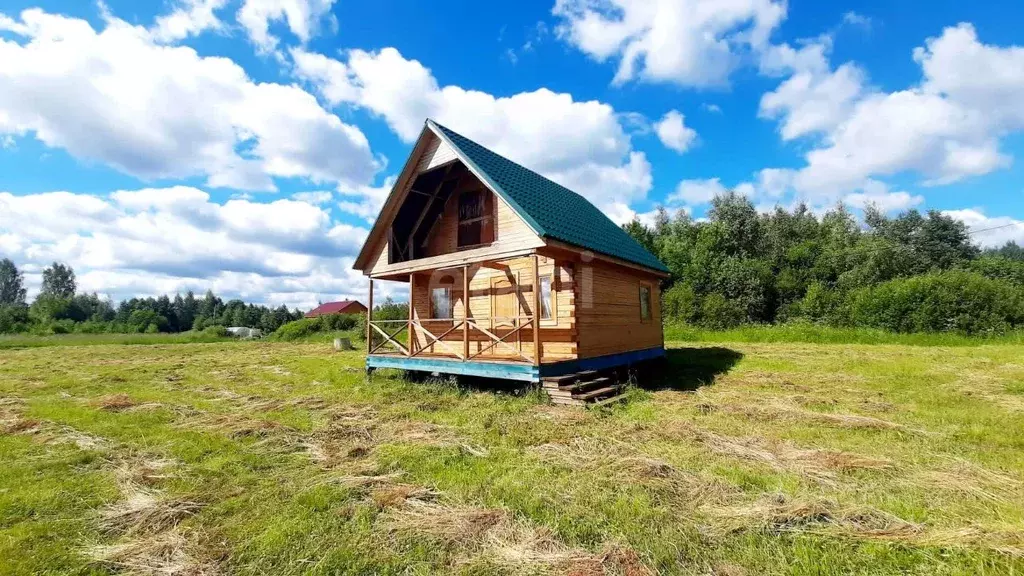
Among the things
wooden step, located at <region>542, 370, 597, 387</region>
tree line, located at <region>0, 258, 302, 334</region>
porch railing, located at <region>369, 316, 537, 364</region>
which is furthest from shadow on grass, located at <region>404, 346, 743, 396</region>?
tree line, located at <region>0, 258, 302, 334</region>

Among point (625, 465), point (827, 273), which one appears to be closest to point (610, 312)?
point (625, 465)

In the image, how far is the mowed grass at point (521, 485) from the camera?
10.5ft

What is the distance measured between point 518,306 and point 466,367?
7.01ft

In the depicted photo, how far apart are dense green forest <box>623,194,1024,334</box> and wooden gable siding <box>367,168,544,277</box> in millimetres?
19453

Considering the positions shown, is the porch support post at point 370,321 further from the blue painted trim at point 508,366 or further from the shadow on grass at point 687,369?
the shadow on grass at point 687,369

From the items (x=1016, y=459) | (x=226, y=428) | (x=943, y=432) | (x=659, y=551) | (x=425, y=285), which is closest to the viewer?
(x=659, y=551)

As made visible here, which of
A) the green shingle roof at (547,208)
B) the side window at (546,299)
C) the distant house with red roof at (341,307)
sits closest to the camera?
the green shingle roof at (547,208)

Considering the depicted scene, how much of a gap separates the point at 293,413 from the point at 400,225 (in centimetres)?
606

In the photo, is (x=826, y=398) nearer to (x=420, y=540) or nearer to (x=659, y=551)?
(x=659, y=551)

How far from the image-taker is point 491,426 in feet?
22.8

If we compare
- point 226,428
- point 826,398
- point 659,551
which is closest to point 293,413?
point 226,428

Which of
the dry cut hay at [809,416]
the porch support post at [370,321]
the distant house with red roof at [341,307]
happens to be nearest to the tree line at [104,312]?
the distant house with red roof at [341,307]

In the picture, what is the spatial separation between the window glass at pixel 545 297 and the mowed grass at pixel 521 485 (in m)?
2.39

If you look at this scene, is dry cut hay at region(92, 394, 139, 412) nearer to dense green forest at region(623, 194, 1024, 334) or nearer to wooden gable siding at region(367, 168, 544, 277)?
wooden gable siding at region(367, 168, 544, 277)
